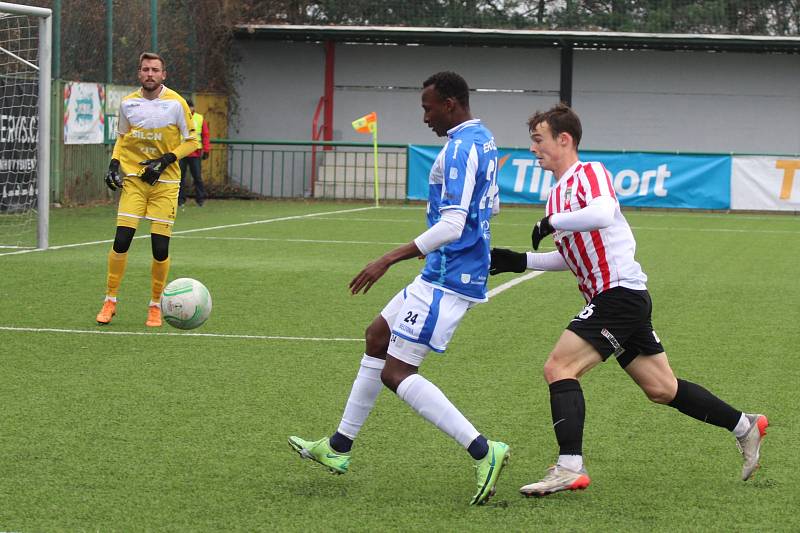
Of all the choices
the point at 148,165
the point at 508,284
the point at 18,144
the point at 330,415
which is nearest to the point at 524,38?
the point at 18,144

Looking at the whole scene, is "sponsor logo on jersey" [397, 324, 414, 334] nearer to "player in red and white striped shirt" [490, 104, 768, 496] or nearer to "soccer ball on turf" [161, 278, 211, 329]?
"player in red and white striped shirt" [490, 104, 768, 496]

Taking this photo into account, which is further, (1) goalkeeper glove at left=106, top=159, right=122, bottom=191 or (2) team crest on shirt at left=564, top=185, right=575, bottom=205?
(1) goalkeeper glove at left=106, top=159, right=122, bottom=191

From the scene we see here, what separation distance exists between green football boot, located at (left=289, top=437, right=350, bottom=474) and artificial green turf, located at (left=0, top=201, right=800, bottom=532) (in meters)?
0.08

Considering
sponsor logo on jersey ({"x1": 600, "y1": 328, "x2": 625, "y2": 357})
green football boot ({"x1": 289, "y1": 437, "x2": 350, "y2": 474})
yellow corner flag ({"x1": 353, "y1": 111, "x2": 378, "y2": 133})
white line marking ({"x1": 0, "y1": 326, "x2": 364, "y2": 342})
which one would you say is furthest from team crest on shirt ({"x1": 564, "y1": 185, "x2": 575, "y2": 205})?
yellow corner flag ({"x1": 353, "y1": 111, "x2": 378, "y2": 133})

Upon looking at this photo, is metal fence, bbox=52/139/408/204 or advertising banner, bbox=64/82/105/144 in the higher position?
advertising banner, bbox=64/82/105/144

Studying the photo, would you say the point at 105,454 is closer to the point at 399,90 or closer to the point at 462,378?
the point at 462,378

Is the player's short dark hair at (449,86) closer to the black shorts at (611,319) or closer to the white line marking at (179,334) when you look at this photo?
the black shorts at (611,319)

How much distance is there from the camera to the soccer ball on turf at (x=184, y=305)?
8.95 meters

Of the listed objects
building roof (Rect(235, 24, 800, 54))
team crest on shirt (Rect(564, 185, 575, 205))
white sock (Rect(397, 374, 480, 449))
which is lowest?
white sock (Rect(397, 374, 480, 449))

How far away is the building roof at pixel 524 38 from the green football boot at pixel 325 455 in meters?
26.2

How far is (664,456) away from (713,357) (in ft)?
9.82

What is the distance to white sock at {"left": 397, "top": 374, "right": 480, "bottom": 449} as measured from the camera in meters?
5.20

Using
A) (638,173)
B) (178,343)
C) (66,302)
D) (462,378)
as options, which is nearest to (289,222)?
(638,173)

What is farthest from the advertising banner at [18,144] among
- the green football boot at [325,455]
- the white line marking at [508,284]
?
the green football boot at [325,455]
